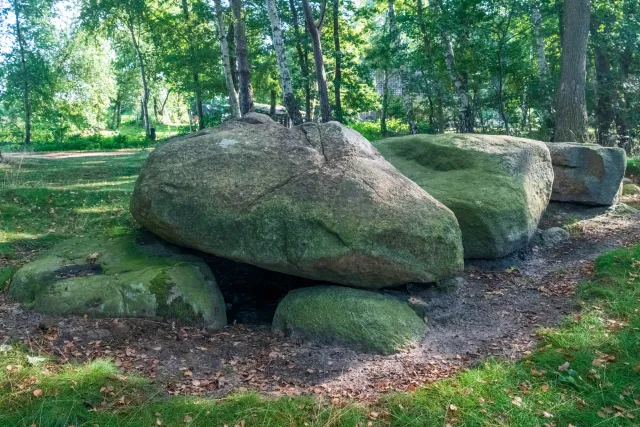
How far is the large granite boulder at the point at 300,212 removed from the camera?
5.71 m

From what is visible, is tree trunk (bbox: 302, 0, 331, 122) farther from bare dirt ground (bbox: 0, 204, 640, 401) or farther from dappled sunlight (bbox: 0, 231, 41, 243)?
bare dirt ground (bbox: 0, 204, 640, 401)

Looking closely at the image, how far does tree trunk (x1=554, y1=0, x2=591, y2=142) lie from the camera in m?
12.3

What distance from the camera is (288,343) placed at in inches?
220

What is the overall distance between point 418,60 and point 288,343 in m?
14.1

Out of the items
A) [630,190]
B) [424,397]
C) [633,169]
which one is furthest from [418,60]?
[424,397]

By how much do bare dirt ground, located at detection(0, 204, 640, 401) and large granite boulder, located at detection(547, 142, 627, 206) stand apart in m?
2.84

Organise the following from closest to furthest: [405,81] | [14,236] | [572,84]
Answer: [14,236]
[572,84]
[405,81]

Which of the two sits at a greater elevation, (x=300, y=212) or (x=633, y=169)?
(x=300, y=212)

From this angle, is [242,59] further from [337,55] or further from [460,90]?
[337,55]

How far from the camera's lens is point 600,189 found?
9461 millimetres

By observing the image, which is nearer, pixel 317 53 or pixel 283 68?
pixel 283 68

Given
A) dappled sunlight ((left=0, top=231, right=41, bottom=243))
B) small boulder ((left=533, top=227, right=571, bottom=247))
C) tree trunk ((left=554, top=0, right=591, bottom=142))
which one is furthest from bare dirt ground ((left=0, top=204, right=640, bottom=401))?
tree trunk ((left=554, top=0, right=591, bottom=142))

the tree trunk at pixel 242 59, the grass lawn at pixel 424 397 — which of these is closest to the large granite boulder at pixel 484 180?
the grass lawn at pixel 424 397

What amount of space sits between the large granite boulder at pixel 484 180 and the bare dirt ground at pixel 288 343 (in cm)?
59
